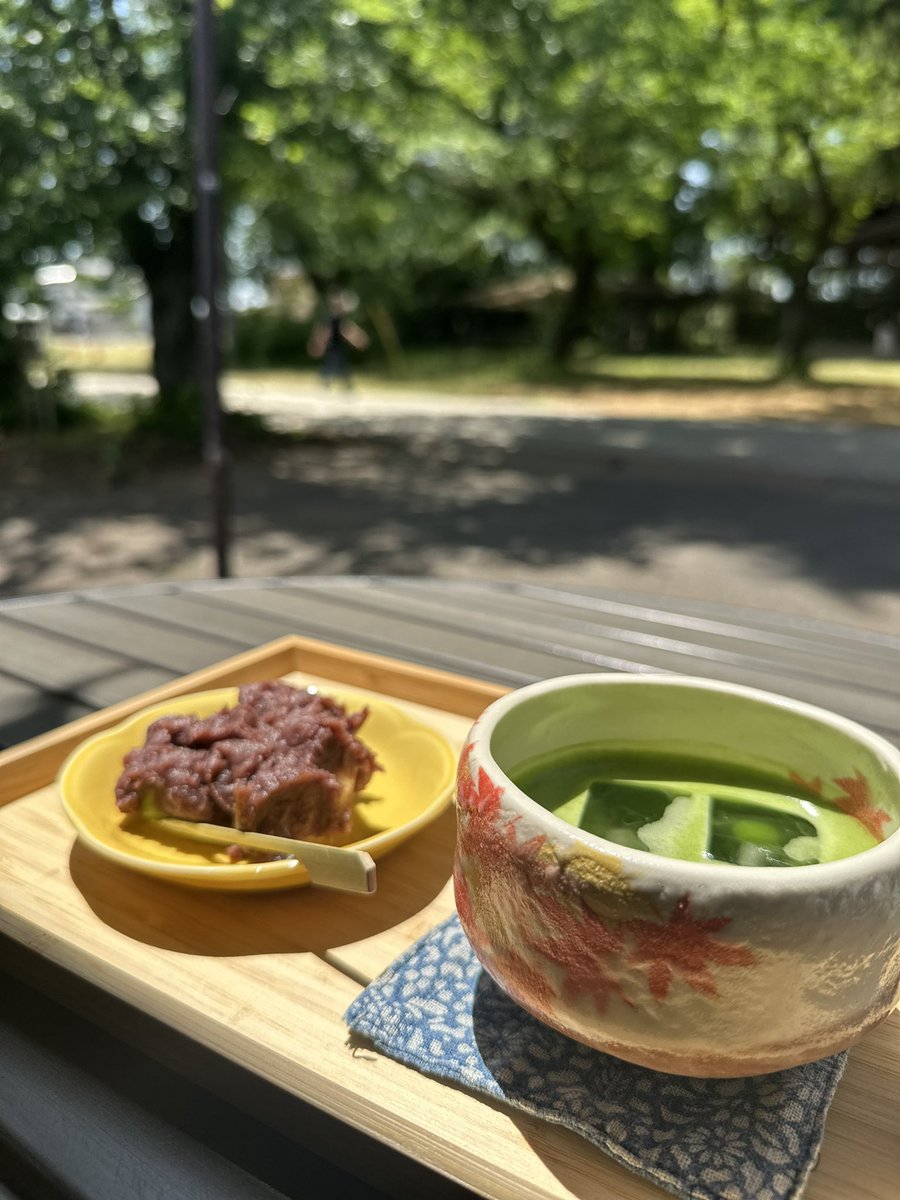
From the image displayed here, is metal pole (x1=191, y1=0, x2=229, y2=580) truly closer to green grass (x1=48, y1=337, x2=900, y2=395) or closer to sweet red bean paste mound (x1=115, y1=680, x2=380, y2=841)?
sweet red bean paste mound (x1=115, y1=680, x2=380, y2=841)

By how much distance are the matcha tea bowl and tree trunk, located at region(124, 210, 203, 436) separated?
957 centimetres

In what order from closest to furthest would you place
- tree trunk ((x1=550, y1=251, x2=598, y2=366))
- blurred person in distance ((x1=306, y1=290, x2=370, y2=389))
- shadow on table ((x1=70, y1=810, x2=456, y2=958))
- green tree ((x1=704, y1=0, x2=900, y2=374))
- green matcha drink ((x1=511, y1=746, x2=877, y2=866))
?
green matcha drink ((x1=511, y1=746, x2=877, y2=866)) → shadow on table ((x1=70, y1=810, x2=456, y2=958)) → green tree ((x1=704, y1=0, x2=900, y2=374)) → blurred person in distance ((x1=306, y1=290, x2=370, y2=389)) → tree trunk ((x1=550, y1=251, x2=598, y2=366))

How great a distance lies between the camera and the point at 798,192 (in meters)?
16.7

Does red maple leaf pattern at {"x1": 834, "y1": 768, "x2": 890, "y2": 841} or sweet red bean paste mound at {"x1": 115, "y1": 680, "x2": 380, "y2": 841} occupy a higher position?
red maple leaf pattern at {"x1": 834, "y1": 768, "x2": 890, "y2": 841}

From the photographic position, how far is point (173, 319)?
10117 mm

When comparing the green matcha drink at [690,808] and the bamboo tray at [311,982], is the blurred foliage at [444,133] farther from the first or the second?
the green matcha drink at [690,808]

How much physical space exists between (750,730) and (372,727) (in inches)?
17.5

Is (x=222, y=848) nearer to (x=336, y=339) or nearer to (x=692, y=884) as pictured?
(x=692, y=884)

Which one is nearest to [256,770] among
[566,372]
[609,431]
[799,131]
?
[609,431]

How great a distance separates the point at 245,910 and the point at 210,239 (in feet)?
13.2

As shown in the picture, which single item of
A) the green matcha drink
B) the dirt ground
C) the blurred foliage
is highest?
the blurred foliage

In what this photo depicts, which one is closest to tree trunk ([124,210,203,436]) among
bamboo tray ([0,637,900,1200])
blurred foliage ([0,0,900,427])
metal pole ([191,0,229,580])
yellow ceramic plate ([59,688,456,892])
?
blurred foliage ([0,0,900,427])

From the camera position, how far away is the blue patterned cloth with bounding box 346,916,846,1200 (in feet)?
1.85

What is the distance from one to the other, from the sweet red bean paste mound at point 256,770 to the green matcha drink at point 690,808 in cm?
23
